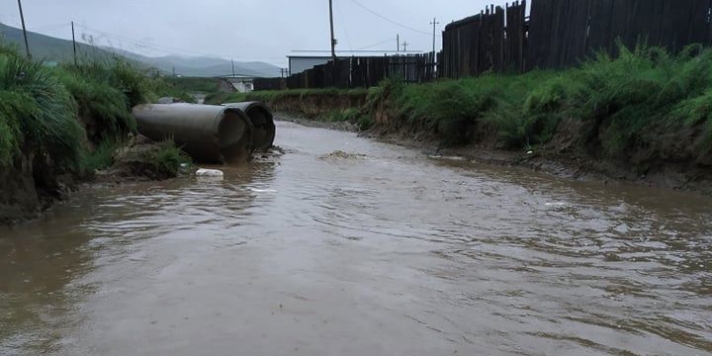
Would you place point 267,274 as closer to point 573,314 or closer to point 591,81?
point 573,314

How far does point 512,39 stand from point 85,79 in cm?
952

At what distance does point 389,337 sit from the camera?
9.52 ft

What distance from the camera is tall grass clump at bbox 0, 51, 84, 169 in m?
5.01

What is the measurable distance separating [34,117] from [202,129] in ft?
13.7

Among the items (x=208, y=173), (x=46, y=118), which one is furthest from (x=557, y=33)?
(x=46, y=118)

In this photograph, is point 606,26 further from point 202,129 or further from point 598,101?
point 202,129

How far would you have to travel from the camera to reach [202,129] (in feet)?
31.3

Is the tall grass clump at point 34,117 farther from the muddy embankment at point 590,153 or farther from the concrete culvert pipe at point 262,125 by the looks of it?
the muddy embankment at point 590,153

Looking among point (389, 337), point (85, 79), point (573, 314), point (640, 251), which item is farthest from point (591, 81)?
point (85, 79)

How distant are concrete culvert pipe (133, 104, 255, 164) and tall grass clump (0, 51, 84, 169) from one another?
336 cm

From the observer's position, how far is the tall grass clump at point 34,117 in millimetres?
5012

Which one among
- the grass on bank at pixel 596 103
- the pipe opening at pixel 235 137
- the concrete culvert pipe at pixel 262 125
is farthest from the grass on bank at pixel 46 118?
Answer: the grass on bank at pixel 596 103

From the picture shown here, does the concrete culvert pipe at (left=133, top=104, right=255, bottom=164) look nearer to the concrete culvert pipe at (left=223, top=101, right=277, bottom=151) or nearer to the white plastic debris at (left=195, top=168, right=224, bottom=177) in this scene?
the white plastic debris at (left=195, top=168, right=224, bottom=177)

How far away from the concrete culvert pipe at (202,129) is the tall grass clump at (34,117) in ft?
11.0
